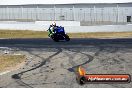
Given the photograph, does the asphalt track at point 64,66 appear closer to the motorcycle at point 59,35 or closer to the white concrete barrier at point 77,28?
the motorcycle at point 59,35

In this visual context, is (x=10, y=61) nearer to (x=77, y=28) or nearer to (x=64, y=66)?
(x=64, y=66)

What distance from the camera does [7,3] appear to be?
66938 mm

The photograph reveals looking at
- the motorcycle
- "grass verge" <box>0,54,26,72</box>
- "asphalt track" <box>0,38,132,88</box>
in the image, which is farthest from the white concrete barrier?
"grass verge" <box>0,54,26,72</box>

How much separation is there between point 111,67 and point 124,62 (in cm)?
191

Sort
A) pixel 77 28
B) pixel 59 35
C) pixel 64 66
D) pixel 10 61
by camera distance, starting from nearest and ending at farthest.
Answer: pixel 64 66
pixel 10 61
pixel 59 35
pixel 77 28

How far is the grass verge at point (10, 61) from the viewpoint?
18703mm

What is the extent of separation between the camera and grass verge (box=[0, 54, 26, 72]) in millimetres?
18703

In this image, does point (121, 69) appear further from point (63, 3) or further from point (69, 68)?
point (63, 3)

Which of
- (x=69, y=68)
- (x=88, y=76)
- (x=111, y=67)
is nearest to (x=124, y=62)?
(x=111, y=67)

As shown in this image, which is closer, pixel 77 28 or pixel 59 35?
pixel 59 35

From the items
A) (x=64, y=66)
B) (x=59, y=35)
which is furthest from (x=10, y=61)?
(x=59, y=35)

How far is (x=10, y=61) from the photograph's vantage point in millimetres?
20672

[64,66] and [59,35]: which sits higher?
[59,35]

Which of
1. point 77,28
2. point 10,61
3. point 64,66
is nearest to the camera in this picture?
point 64,66
